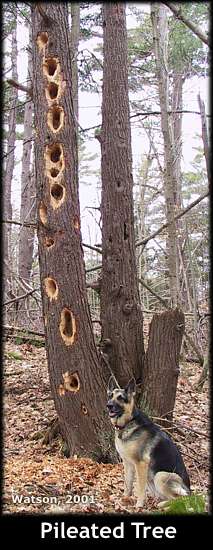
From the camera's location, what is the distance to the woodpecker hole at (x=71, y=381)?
6.70m

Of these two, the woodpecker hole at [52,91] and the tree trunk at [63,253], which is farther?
the woodpecker hole at [52,91]

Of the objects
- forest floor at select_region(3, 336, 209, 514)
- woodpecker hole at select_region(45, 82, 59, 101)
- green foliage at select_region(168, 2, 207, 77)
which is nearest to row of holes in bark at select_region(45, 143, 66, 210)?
woodpecker hole at select_region(45, 82, 59, 101)

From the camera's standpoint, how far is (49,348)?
6.83m

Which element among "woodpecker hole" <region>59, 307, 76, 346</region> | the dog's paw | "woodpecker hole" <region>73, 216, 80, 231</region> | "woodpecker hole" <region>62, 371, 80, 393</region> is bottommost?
the dog's paw

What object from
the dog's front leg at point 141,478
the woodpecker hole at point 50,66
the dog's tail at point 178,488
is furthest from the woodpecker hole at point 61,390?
the woodpecker hole at point 50,66

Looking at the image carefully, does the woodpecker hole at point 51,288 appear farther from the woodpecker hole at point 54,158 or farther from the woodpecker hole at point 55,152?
the woodpecker hole at point 55,152

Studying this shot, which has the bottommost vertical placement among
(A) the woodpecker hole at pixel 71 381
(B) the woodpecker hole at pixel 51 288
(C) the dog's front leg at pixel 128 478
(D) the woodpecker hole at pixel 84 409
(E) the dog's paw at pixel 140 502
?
(E) the dog's paw at pixel 140 502

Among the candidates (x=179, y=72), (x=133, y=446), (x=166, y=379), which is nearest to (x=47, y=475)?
(x=133, y=446)

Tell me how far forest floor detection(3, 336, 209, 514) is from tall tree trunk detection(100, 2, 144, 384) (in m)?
1.20

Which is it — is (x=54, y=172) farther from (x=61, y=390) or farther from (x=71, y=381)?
(x=61, y=390)

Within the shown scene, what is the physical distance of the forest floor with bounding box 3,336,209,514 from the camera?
17.7 feet

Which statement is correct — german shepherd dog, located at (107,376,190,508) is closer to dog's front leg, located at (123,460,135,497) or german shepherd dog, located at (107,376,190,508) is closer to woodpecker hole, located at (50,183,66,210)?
dog's front leg, located at (123,460,135,497)

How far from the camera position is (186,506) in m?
4.75
